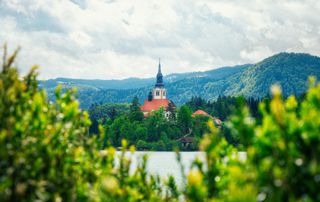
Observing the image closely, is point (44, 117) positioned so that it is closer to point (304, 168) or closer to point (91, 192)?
point (91, 192)

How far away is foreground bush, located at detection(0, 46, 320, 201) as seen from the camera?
16.2 feet

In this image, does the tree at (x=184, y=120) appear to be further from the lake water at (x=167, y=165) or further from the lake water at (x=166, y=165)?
the lake water at (x=167, y=165)

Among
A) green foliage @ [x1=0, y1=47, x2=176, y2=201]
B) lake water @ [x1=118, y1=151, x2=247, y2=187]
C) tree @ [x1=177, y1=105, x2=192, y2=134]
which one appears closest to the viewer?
green foliage @ [x1=0, y1=47, x2=176, y2=201]

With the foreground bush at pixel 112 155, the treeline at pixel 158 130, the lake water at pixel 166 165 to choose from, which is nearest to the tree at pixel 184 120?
the treeline at pixel 158 130

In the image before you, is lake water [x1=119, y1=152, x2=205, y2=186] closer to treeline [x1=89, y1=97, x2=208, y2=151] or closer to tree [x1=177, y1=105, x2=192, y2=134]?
treeline [x1=89, y1=97, x2=208, y2=151]

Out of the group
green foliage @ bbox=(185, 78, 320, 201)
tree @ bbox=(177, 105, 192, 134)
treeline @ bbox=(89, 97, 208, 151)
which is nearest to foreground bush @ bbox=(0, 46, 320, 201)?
green foliage @ bbox=(185, 78, 320, 201)

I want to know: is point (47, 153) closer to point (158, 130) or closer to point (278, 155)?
point (278, 155)

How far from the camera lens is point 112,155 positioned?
7168 millimetres

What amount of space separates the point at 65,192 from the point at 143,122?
169 meters

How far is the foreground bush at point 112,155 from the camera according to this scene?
195 inches

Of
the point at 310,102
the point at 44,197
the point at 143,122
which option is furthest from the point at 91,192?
the point at 143,122

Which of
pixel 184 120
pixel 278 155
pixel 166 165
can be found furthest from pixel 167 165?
pixel 278 155

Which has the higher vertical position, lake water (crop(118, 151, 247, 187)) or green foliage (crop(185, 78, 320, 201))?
green foliage (crop(185, 78, 320, 201))

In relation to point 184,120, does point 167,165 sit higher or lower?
lower
